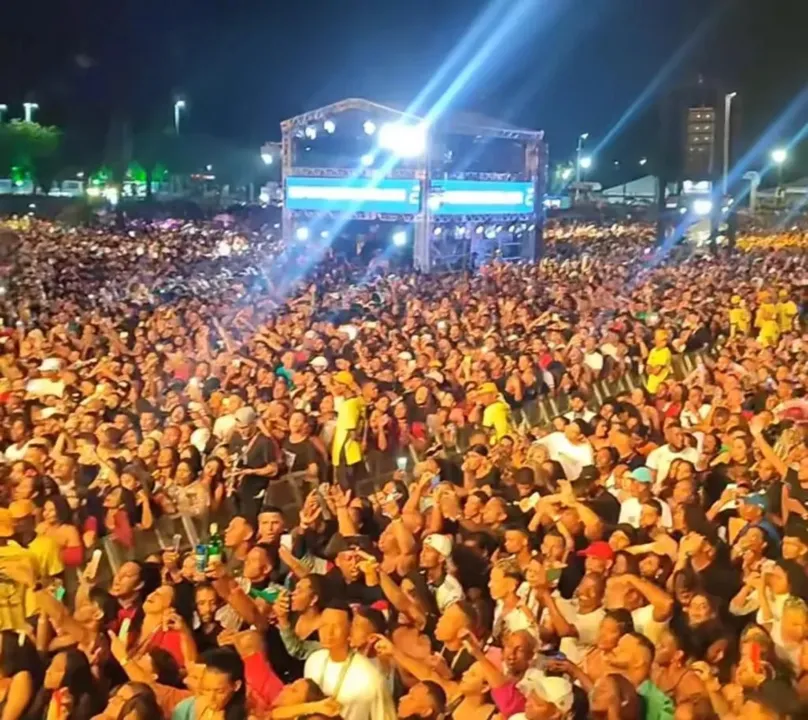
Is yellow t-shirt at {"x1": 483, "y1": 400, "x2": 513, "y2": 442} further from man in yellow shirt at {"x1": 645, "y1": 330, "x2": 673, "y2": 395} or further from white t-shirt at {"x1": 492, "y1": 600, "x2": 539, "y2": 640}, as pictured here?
white t-shirt at {"x1": 492, "y1": 600, "x2": 539, "y2": 640}

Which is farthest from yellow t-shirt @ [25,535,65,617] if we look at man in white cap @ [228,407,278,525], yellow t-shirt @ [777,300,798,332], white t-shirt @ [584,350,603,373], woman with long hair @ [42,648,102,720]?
yellow t-shirt @ [777,300,798,332]

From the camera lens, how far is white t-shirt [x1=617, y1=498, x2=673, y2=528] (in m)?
6.41

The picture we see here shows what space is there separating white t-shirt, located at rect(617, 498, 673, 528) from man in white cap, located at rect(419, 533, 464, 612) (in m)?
1.10

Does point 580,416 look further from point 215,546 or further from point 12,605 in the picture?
point 12,605

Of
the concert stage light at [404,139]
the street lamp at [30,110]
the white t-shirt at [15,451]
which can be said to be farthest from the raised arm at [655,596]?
the street lamp at [30,110]

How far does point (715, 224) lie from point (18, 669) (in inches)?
1477

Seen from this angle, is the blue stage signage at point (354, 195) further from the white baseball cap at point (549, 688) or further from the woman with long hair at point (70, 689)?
the white baseball cap at point (549, 688)

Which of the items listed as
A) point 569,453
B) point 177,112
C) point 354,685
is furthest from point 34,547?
point 177,112

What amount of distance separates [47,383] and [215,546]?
486cm

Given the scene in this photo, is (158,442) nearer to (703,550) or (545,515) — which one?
(545,515)

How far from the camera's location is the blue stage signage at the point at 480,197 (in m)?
33.0

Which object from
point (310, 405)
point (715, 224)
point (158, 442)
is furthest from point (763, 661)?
point (715, 224)

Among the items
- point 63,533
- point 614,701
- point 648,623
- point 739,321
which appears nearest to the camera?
point 614,701

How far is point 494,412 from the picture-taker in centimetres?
912
